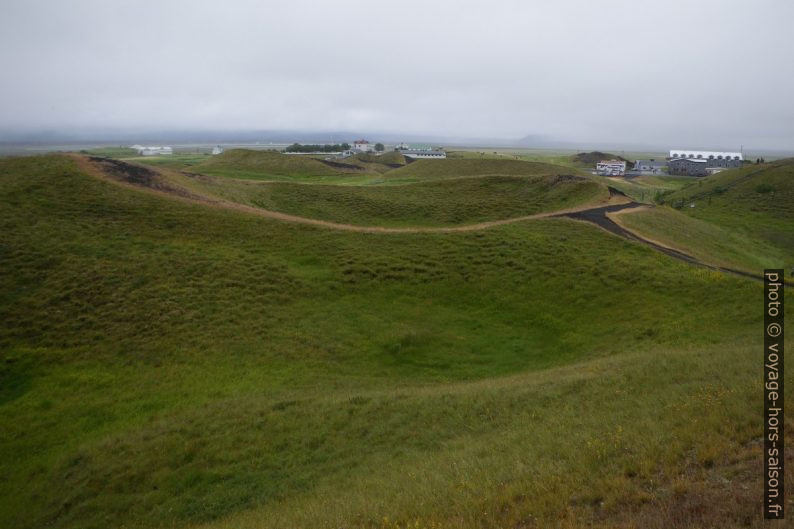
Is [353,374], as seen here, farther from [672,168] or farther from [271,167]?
[672,168]

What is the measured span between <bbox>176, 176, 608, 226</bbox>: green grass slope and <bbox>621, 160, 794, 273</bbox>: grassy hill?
24.6 ft

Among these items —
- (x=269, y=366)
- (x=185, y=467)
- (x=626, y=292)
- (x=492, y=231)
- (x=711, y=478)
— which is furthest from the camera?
(x=492, y=231)

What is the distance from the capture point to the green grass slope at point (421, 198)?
39469mm

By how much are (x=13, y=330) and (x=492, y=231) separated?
25.9m

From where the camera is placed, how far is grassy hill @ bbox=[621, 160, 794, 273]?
31.2 m

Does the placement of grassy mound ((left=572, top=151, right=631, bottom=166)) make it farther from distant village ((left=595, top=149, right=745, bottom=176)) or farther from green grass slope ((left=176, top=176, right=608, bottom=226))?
green grass slope ((left=176, top=176, right=608, bottom=226))

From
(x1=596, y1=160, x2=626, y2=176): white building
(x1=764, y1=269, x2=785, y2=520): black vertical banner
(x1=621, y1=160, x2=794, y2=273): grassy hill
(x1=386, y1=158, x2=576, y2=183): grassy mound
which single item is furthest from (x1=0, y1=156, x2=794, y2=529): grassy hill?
(x1=596, y1=160, x2=626, y2=176): white building

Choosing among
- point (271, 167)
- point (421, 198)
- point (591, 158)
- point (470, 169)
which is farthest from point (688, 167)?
point (421, 198)

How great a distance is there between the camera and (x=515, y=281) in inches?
997

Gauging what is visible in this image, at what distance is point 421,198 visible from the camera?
145 feet

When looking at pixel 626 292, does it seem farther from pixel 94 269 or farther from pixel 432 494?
pixel 94 269

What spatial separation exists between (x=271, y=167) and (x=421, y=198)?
4568 centimetres

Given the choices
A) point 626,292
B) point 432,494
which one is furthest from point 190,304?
point 626,292

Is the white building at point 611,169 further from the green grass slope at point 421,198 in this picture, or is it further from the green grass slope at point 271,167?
the green grass slope at point 421,198
